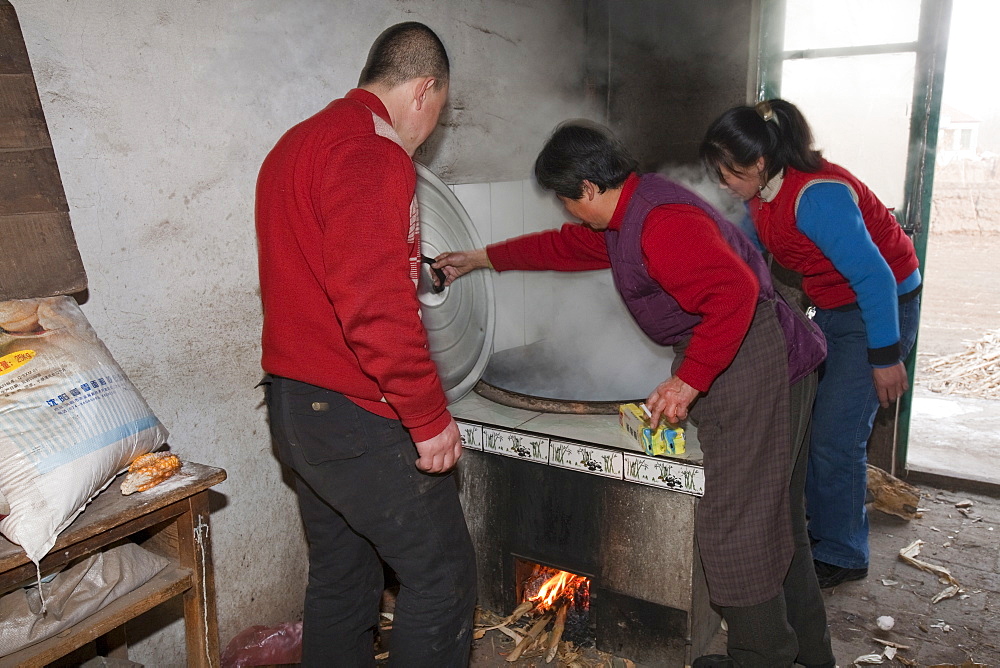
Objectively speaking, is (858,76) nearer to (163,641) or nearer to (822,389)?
(822,389)

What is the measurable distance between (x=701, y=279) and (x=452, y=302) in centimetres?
123

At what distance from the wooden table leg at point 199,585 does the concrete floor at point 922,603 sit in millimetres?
1113

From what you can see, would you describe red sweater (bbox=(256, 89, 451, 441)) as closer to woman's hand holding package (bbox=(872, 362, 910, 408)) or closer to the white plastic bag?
the white plastic bag

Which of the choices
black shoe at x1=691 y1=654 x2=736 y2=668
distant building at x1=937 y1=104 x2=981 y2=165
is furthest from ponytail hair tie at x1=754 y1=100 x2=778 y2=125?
distant building at x1=937 y1=104 x2=981 y2=165

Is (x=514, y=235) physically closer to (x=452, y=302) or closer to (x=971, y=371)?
(x=452, y=302)

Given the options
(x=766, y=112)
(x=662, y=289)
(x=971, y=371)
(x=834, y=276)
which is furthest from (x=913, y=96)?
(x=971, y=371)

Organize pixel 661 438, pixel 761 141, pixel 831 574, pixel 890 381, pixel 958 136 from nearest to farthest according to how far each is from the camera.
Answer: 1. pixel 661 438
2. pixel 761 141
3. pixel 890 381
4. pixel 831 574
5. pixel 958 136

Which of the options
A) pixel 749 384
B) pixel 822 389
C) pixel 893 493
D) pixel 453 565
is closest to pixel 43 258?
pixel 453 565

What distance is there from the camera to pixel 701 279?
194cm

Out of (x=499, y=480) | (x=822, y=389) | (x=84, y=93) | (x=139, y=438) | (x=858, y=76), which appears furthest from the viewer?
(x=858, y=76)

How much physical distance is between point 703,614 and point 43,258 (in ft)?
7.53

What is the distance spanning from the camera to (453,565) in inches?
73.0

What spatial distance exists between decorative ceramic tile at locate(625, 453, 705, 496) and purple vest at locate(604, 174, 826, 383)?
1.25 feet

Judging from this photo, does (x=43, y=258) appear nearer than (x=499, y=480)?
Yes
